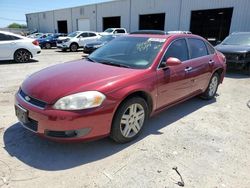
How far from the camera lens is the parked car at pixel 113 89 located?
2.82m

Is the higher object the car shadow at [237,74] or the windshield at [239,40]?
the windshield at [239,40]

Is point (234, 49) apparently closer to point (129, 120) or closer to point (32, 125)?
point (129, 120)

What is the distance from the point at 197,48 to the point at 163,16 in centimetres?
2225

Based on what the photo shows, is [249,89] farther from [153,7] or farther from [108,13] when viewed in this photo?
[108,13]

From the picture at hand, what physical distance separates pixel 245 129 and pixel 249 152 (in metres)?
0.88

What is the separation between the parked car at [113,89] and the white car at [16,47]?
25.4 ft

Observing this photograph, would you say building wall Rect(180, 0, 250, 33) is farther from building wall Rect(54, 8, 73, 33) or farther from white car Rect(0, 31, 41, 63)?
building wall Rect(54, 8, 73, 33)

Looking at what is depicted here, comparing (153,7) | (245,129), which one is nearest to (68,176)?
(245,129)

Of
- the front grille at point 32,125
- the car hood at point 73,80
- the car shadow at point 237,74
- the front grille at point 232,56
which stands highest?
the car hood at point 73,80

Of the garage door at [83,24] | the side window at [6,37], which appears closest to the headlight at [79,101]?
the side window at [6,37]

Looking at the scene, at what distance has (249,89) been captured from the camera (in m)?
7.07

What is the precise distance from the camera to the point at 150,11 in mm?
24469

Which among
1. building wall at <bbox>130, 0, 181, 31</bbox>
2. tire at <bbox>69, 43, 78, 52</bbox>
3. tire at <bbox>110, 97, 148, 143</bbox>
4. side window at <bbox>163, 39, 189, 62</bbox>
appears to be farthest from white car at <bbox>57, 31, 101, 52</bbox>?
tire at <bbox>110, 97, 148, 143</bbox>

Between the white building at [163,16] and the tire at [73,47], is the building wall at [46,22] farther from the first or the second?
the tire at [73,47]
